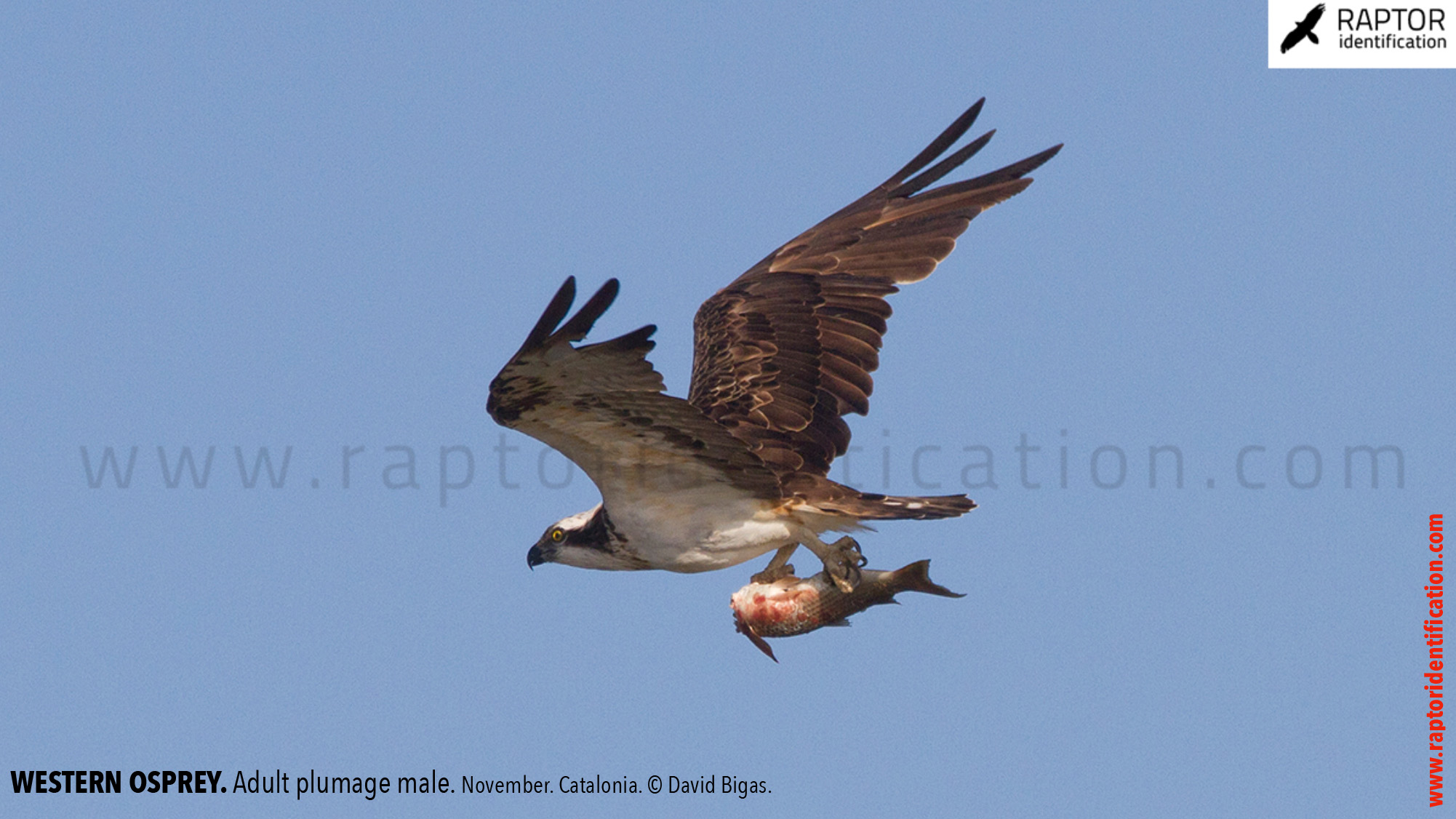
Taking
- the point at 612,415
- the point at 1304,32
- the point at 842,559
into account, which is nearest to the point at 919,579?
the point at 842,559

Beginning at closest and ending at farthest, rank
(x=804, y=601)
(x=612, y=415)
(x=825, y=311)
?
(x=612, y=415) < (x=804, y=601) < (x=825, y=311)

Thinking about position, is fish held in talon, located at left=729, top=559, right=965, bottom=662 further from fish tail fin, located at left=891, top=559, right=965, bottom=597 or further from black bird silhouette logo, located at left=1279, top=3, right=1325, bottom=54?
black bird silhouette logo, located at left=1279, top=3, right=1325, bottom=54

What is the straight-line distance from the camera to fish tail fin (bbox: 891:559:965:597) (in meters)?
8.84

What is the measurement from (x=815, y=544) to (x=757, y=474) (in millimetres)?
640

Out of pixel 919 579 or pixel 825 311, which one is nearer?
pixel 919 579

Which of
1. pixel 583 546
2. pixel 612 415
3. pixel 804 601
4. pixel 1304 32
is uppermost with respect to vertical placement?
pixel 1304 32

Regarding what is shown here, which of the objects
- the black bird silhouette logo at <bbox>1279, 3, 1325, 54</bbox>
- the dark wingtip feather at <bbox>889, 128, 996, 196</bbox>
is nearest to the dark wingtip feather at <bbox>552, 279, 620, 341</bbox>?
the dark wingtip feather at <bbox>889, 128, 996, 196</bbox>

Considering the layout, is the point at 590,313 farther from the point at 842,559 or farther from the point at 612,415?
the point at 842,559

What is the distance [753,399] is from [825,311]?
1007mm

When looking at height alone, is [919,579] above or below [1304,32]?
below

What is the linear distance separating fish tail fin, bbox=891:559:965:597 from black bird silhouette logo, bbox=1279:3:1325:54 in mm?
6583

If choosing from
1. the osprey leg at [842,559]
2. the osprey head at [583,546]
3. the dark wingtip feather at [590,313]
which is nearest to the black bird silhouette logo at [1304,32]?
the osprey leg at [842,559]

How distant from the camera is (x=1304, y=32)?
41.5ft

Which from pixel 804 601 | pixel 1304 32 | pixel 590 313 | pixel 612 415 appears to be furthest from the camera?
pixel 1304 32
